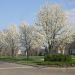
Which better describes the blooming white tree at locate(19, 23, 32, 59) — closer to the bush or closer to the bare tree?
the bare tree

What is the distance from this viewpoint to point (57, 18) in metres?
51.6

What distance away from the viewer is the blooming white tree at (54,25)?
5072cm

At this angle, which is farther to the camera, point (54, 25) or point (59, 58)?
point (54, 25)

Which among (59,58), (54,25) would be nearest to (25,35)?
(54,25)

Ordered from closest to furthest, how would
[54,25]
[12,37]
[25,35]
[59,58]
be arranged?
[59,58] → [54,25] → [25,35] → [12,37]

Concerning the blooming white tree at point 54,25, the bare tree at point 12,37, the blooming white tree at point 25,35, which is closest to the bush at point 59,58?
the blooming white tree at point 54,25

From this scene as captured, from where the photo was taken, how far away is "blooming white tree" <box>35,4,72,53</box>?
50.7m

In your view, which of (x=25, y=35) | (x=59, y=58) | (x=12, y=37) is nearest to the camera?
(x=59, y=58)

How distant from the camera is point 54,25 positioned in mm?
50781

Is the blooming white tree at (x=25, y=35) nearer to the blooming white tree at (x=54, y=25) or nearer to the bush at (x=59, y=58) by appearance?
the blooming white tree at (x=54, y=25)

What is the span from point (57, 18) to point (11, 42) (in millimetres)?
31016

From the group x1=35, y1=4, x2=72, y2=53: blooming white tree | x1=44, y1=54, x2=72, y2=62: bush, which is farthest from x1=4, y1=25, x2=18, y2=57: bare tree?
x1=44, y1=54, x2=72, y2=62: bush

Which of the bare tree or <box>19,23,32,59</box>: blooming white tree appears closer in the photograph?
<box>19,23,32,59</box>: blooming white tree

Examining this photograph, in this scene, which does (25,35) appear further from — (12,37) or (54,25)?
(54,25)
